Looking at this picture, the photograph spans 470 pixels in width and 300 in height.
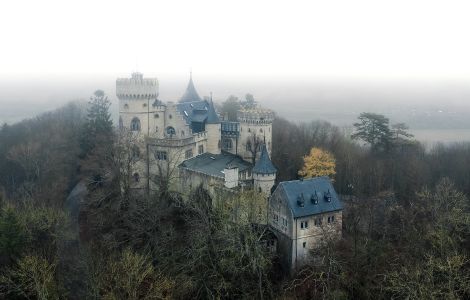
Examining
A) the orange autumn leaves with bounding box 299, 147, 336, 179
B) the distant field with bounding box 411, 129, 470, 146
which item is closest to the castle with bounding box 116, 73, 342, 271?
the orange autumn leaves with bounding box 299, 147, 336, 179

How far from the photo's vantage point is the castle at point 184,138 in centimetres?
4338

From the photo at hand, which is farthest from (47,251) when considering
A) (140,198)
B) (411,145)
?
(411,145)

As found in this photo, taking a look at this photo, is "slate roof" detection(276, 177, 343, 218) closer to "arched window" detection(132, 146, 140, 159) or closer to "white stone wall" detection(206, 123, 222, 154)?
"white stone wall" detection(206, 123, 222, 154)

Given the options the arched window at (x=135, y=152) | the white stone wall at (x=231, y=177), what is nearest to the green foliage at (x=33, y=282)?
the white stone wall at (x=231, y=177)

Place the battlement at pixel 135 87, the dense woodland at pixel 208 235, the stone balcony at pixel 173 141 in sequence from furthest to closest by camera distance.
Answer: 1. the battlement at pixel 135 87
2. the stone balcony at pixel 173 141
3. the dense woodland at pixel 208 235

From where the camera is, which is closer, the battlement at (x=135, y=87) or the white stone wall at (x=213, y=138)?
the battlement at (x=135, y=87)

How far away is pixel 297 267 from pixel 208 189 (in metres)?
10.8

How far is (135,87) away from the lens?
45.9m

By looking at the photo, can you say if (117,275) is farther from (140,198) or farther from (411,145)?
(411,145)

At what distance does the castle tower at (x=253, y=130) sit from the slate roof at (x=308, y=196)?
37.9ft

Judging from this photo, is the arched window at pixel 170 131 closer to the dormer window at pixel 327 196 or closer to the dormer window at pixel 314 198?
the dormer window at pixel 314 198

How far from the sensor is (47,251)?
3322 centimetres

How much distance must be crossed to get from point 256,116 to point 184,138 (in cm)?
770

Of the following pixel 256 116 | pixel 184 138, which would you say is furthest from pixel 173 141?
pixel 256 116
